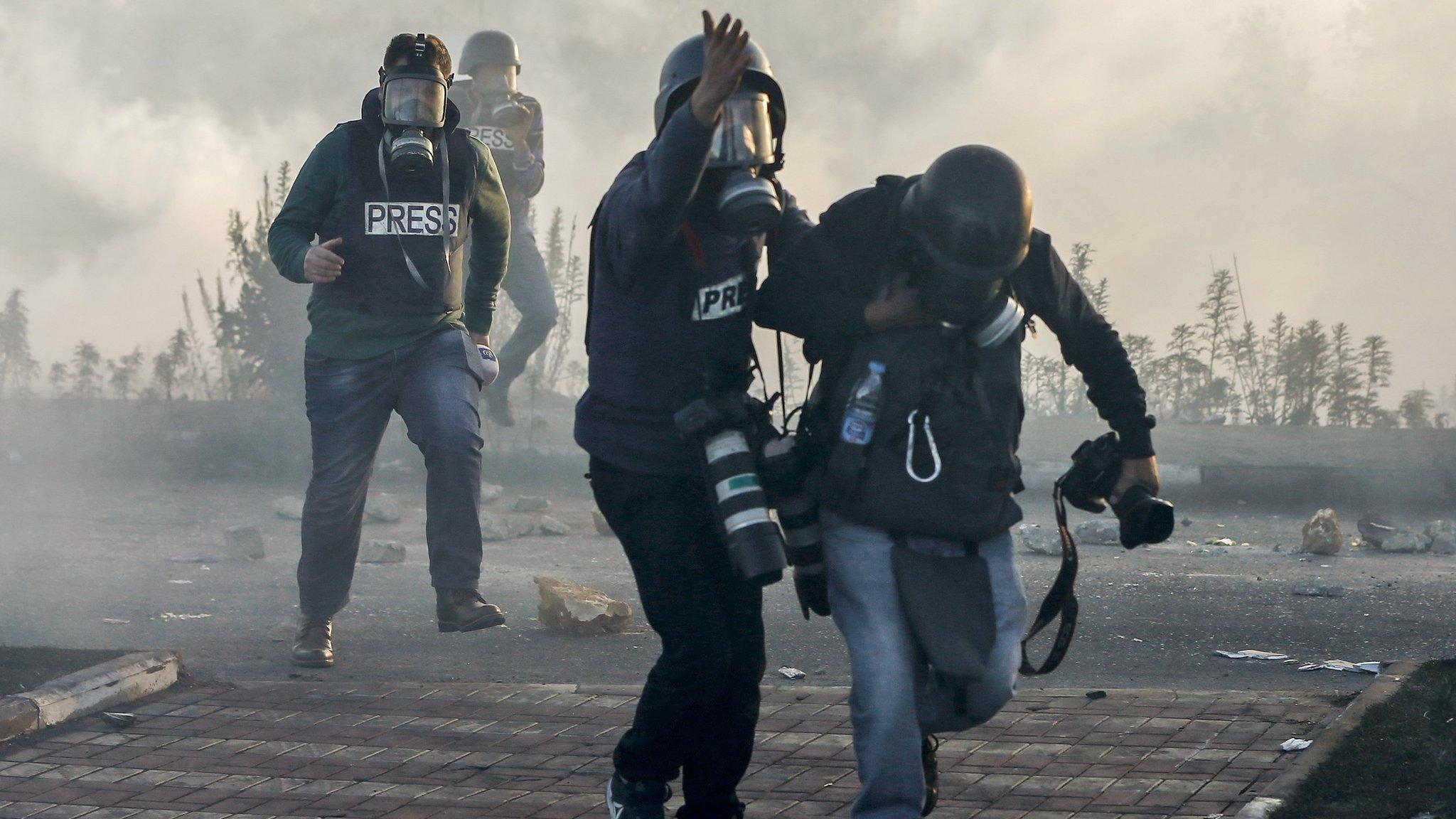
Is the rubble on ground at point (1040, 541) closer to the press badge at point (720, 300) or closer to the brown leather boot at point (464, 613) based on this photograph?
the brown leather boot at point (464, 613)

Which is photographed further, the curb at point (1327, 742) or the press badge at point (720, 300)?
the curb at point (1327, 742)

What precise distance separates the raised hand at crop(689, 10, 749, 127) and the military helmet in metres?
0.23

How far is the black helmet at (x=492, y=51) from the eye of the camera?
867 cm

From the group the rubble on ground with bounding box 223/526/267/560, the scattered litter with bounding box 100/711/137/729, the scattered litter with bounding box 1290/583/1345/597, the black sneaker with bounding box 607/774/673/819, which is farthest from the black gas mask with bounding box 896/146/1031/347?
the rubble on ground with bounding box 223/526/267/560

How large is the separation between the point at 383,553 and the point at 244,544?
2.84 feet

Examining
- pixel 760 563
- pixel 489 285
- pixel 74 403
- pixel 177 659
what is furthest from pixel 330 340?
pixel 74 403

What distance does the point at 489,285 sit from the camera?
5.46 meters

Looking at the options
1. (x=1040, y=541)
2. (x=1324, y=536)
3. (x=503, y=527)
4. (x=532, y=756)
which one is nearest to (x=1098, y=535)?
(x=1040, y=541)

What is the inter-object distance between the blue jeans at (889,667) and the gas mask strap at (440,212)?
2.60 m

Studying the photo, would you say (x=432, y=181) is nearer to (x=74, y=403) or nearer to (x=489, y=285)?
(x=489, y=285)

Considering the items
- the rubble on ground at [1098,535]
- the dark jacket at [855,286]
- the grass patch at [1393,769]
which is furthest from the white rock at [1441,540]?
the dark jacket at [855,286]

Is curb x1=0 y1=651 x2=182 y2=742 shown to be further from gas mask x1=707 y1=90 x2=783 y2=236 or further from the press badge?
gas mask x1=707 y1=90 x2=783 y2=236

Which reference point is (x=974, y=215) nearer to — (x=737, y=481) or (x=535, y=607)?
(x=737, y=481)

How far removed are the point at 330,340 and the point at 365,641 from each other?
125cm
